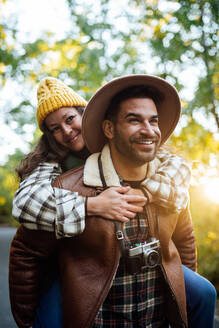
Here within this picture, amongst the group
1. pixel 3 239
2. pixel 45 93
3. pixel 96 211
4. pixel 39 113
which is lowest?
pixel 3 239

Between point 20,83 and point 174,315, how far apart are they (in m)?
6.87

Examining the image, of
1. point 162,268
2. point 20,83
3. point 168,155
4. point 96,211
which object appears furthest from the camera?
point 20,83

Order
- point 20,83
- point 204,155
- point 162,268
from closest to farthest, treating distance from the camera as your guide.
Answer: point 162,268 < point 204,155 < point 20,83

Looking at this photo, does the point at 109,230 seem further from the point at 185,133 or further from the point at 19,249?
the point at 185,133

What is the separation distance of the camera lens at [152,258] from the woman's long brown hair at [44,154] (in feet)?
3.51

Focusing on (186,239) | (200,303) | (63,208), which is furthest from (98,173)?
(200,303)

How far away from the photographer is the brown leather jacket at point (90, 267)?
1729 mm

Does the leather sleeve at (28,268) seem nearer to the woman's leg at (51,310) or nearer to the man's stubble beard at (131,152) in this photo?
the woman's leg at (51,310)

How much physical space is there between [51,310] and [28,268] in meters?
0.33

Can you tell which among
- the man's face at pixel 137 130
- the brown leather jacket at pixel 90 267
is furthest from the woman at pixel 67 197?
the man's face at pixel 137 130

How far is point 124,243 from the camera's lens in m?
1.79

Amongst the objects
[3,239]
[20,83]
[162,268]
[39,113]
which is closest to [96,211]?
[162,268]

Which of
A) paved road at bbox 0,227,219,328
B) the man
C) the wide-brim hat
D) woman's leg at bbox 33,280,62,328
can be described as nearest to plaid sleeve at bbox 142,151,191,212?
the man

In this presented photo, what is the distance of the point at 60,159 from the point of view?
249 cm
